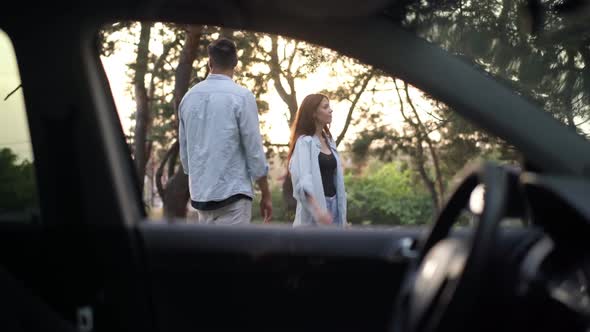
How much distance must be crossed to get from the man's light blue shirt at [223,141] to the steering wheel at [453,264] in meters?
2.57

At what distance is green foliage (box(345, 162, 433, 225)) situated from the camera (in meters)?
7.28

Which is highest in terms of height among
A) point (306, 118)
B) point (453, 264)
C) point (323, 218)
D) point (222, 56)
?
point (222, 56)

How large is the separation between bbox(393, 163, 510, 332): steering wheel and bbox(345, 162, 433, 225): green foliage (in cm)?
496

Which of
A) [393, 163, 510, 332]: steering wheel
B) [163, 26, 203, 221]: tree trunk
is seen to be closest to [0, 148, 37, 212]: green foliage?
[393, 163, 510, 332]: steering wheel

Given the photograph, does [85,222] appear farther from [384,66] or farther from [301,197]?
[301,197]

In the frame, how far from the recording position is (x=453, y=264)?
1.43 meters

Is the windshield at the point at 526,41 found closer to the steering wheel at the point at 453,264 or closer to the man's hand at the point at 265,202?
the steering wheel at the point at 453,264

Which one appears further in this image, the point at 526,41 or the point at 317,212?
the point at 317,212

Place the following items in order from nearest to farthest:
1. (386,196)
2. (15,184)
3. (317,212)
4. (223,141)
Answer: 1. (15,184)
2. (223,141)
3. (317,212)
4. (386,196)

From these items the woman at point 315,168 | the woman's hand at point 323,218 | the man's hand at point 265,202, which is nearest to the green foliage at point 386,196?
the woman at point 315,168

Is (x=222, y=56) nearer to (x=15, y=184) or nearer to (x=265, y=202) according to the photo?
(x=265, y=202)

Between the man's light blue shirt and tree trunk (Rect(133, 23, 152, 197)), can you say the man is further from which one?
tree trunk (Rect(133, 23, 152, 197))

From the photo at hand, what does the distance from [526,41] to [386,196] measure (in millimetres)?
6286

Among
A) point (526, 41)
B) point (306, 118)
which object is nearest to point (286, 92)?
point (306, 118)
